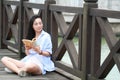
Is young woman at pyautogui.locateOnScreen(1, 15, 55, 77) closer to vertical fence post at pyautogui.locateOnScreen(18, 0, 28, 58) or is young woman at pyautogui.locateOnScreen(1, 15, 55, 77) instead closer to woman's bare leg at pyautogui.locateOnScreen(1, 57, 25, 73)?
woman's bare leg at pyautogui.locateOnScreen(1, 57, 25, 73)

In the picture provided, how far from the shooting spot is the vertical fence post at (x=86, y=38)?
17.4 ft

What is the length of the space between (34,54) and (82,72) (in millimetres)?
872

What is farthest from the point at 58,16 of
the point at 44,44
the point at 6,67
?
the point at 6,67

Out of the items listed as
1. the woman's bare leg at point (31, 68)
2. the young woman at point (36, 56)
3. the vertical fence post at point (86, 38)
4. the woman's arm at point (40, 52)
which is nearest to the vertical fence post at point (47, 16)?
the young woman at point (36, 56)

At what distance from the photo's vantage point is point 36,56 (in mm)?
6043

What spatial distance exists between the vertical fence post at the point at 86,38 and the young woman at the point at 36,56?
2.35ft

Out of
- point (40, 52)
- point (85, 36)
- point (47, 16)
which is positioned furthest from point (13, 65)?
point (85, 36)

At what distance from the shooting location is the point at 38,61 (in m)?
5.99

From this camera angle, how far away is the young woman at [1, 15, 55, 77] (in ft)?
19.5

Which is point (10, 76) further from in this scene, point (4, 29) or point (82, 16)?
point (4, 29)

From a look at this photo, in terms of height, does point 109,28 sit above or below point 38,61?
above

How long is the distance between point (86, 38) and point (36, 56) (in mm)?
945

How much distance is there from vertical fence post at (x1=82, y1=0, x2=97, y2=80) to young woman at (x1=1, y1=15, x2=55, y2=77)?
717 millimetres

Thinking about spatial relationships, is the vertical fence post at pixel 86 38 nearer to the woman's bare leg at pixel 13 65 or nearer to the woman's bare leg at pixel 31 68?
the woman's bare leg at pixel 31 68
